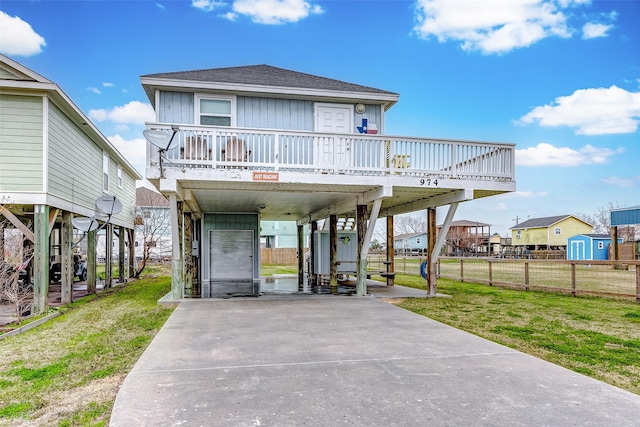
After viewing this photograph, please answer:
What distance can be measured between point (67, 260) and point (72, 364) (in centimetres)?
714

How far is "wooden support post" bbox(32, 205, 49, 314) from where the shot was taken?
9.14m

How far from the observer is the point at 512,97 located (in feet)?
89.0

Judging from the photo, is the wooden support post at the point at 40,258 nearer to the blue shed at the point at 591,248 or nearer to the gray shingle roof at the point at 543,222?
the blue shed at the point at 591,248

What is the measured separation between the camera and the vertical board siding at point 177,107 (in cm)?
1045

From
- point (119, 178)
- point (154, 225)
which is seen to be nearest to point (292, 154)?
point (119, 178)

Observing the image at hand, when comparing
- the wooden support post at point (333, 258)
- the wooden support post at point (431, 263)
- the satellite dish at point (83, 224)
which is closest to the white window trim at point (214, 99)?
the satellite dish at point (83, 224)

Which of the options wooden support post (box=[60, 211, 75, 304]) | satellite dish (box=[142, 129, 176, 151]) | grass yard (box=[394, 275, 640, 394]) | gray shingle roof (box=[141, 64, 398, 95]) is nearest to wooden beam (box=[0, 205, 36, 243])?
wooden support post (box=[60, 211, 75, 304])

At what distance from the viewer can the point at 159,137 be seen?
809 centimetres

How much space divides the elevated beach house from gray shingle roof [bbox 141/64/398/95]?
32 mm

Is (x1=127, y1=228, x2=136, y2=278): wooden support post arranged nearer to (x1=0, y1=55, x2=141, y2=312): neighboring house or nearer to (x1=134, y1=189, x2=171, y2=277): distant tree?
(x1=134, y1=189, x2=171, y2=277): distant tree

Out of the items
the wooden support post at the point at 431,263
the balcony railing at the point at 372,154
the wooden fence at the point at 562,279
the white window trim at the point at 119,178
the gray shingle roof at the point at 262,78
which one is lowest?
the wooden fence at the point at 562,279

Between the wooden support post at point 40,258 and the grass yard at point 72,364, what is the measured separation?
0.69 m

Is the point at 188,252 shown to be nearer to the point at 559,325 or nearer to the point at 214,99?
the point at 214,99

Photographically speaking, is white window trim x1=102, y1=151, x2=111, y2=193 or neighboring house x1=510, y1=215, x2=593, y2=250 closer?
white window trim x1=102, y1=151, x2=111, y2=193
